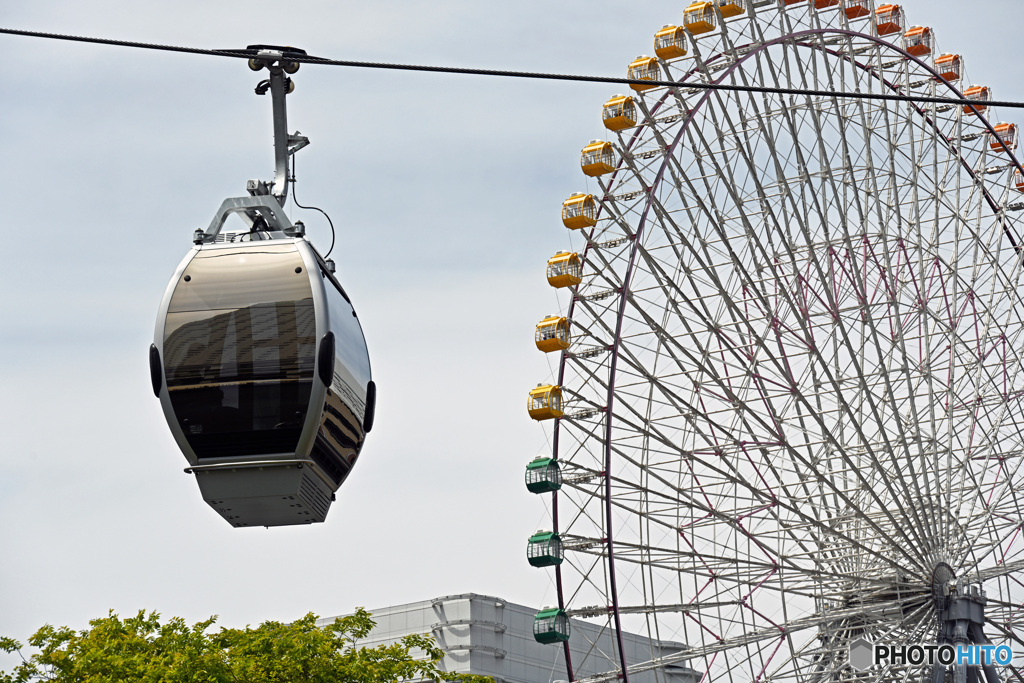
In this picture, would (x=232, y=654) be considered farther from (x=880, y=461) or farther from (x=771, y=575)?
(x=880, y=461)

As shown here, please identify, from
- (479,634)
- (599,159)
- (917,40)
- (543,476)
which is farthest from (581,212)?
(479,634)

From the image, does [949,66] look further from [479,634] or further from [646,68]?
[479,634]

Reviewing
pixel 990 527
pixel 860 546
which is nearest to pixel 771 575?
pixel 860 546

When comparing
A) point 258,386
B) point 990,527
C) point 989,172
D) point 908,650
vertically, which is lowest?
point 258,386

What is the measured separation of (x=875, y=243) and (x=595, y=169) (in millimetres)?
5502

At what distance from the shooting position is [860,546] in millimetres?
28875

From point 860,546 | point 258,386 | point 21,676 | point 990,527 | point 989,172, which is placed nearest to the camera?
point 258,386

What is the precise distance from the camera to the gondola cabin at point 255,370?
10.1 meters

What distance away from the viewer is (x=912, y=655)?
29.1 m

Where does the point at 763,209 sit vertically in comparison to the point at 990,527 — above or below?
above

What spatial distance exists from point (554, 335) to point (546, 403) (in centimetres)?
133

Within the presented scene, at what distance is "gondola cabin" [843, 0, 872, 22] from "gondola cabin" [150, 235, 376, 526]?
25327 millimetres

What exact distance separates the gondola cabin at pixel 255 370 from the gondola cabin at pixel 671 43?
70.0ft

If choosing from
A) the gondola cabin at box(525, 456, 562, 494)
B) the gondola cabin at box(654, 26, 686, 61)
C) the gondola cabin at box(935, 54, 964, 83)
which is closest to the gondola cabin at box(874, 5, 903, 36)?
the gondola cabin at box(935, 54, 964, 83)
